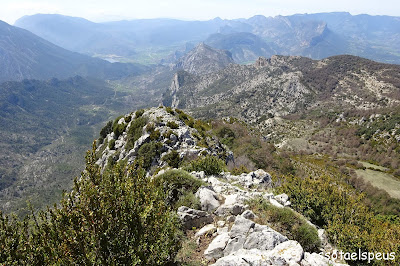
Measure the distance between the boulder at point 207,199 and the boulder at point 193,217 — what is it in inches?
26.3

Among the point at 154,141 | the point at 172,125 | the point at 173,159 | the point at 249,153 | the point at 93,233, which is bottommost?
the point at 249,153

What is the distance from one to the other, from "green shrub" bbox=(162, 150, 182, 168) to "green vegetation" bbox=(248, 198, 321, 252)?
1246 centimetres

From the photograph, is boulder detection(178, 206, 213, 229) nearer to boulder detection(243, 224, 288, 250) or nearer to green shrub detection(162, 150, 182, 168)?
boulder detection(243, 224, 288, 250)

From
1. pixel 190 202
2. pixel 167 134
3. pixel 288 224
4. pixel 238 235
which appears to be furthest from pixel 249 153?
pixel 238 235

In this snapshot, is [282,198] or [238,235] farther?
[282,198]

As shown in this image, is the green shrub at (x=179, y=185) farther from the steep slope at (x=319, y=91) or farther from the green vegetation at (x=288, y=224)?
the steep slope at (x=319, y=91)

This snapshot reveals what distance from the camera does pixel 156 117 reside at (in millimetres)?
30562

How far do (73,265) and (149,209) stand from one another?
1.76 meters

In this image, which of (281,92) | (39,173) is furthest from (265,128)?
(39,173)

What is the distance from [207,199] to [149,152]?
14.5 m

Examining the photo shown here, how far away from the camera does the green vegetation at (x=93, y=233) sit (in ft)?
15.4

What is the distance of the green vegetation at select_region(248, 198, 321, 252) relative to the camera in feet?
29.4

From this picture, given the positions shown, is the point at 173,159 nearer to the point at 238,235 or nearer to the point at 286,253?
the point at 238,235

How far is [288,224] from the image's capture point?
9578 mm
